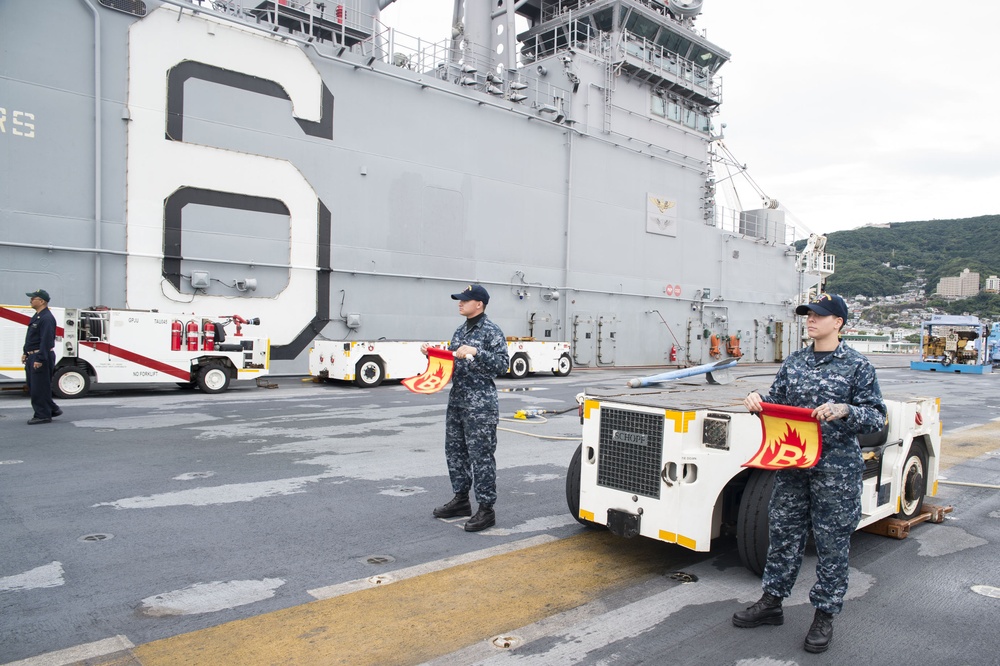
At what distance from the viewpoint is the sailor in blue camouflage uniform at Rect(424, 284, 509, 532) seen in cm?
556

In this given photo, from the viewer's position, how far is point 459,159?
23000 mm

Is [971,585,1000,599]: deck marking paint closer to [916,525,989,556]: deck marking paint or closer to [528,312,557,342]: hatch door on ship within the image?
[916,525,989,556]: deck marking paint

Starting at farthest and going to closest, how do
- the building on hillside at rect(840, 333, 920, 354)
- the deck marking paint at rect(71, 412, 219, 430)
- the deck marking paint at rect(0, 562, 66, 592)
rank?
Result: the building on hillside at rect(840, 333, 920, 354) → the deck marking paint at rect(71, 412, 219, 430) → the deck marking paint at rect(0, 562, 66, 592)

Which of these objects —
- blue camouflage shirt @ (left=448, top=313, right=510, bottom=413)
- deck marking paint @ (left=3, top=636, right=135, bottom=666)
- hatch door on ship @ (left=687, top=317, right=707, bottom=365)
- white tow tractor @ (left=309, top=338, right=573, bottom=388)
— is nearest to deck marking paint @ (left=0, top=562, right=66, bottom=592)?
deck marking paint @ (left=3, top=636, right=135, bottom=666)

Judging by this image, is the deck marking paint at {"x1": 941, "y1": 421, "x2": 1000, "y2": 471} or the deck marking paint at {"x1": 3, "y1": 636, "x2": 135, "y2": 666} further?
the deck marking paint at {"x1": 941, "y1": 421, "x2": 1000, "y2": 471}

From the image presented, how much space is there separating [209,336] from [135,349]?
5.18 feet

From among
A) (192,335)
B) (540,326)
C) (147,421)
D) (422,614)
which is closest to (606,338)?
(540,326)

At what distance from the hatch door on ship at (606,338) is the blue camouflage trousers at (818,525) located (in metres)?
24.0

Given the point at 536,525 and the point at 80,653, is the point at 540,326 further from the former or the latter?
the point at 80,653

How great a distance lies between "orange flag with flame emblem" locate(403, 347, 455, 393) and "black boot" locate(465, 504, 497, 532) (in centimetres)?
108

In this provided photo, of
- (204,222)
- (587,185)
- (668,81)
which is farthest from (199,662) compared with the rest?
(668,81)

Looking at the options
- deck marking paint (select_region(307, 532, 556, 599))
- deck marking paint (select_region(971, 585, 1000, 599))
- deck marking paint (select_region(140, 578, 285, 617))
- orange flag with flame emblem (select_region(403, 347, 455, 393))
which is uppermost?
orange flag with flame emblem (select_region(403, 347, 455, 393))

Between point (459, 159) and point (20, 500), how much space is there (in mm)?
18793

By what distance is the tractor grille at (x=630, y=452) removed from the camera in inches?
184
